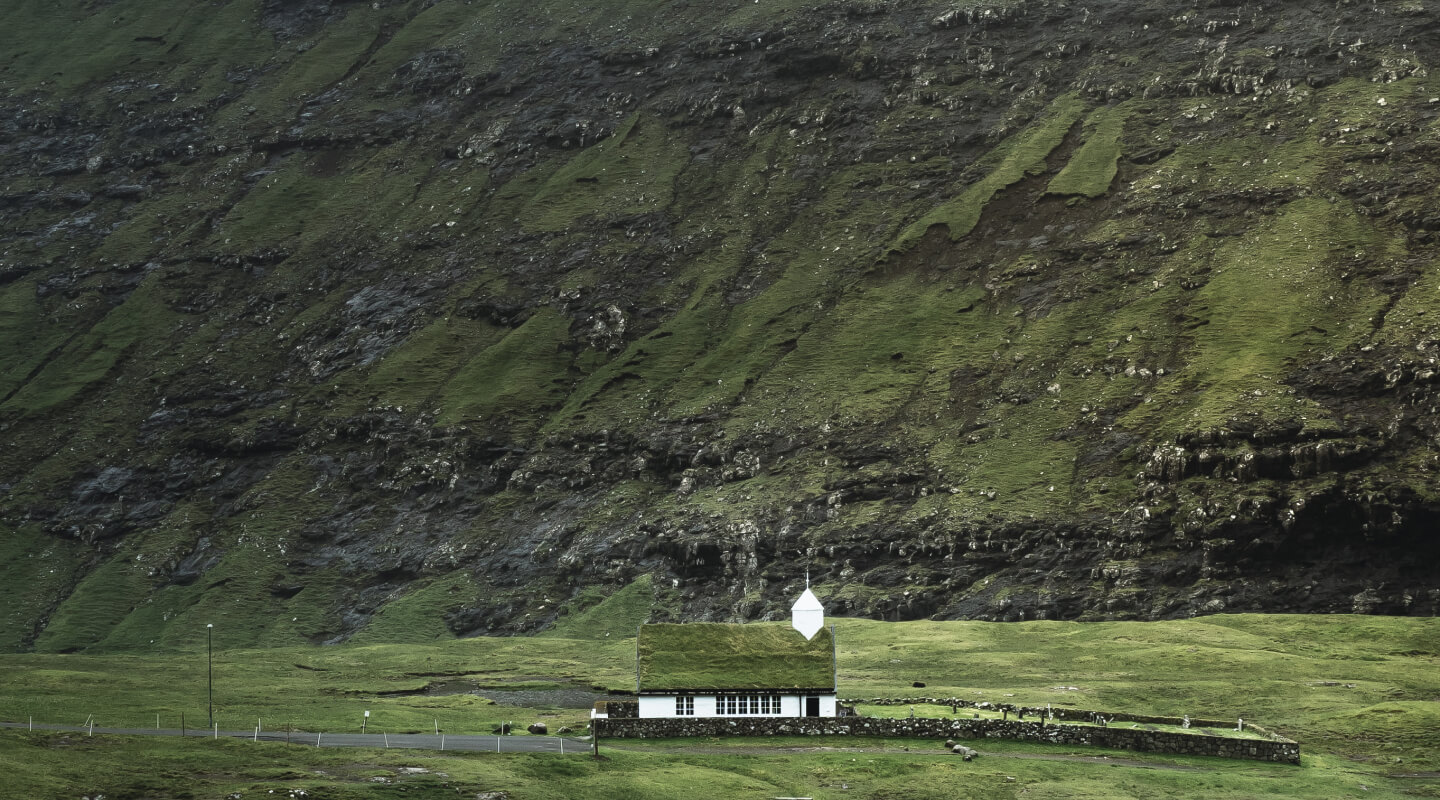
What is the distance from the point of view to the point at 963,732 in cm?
9556

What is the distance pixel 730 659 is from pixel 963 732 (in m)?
16.4

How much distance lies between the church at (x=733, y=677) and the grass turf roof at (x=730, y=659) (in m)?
0.07

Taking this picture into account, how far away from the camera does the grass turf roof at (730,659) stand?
330 ft

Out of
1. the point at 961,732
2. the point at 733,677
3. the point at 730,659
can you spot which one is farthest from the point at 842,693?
the point at 961,732

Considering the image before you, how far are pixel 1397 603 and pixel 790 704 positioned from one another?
313 ft

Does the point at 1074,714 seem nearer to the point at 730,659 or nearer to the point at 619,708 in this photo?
the point at 730,659

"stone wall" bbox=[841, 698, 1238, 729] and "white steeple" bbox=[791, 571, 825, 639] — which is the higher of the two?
"white steeple" bbox=[791, 571, 825, 639]

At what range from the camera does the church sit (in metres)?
101

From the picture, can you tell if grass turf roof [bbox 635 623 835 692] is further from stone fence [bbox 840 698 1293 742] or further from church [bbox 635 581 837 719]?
stone fence [bbox 840 698 1293 742]

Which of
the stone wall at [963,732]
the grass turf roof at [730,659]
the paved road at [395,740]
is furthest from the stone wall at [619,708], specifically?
the paved road at [395,740]

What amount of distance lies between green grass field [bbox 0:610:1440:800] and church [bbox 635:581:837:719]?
5.24 metres

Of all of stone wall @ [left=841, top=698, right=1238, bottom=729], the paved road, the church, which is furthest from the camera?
the church

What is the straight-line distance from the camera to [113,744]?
83.4 metres

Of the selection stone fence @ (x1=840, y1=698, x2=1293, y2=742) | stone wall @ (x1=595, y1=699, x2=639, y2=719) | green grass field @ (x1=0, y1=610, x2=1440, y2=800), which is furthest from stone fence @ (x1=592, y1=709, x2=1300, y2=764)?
stone wall @ (x1=595, y1=699, x2=639, y2=719)
